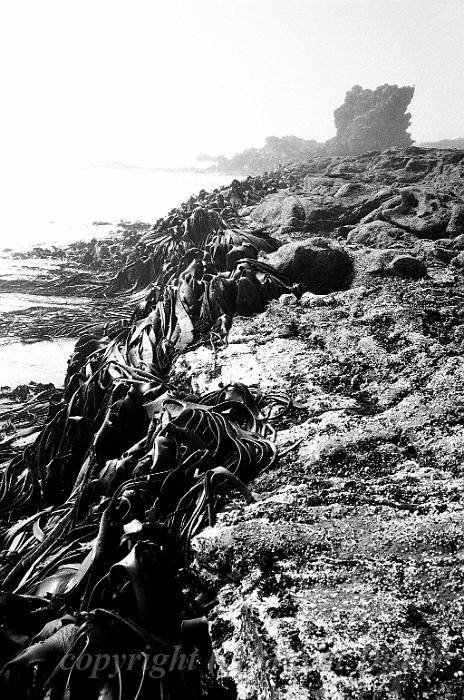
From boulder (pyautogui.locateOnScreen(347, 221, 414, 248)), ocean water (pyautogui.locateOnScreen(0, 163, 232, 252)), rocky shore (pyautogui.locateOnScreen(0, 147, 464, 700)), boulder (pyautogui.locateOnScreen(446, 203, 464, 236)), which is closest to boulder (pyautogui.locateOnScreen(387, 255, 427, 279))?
rocky shore (pyautogui.locateOnScreen(0, 147, 464, 700))

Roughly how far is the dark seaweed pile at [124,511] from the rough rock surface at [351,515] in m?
0.12

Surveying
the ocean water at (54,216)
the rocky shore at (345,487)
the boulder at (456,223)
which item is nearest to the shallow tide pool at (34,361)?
the ocean water at (54,216)

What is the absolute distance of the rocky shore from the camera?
40.3 inches

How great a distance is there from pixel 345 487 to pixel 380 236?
3.28 meters

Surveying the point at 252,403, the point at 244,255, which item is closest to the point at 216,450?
the point at 252,403

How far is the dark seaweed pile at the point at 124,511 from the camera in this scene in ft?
3.83

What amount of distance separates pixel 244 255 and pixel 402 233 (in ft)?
5.22

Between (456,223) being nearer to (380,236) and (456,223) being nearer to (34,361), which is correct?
(380,236)

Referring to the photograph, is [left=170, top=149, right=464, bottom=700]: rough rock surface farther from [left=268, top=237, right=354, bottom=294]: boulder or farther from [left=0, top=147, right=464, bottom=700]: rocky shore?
[left=268, top=237, right=354, bottom=294]: boulder

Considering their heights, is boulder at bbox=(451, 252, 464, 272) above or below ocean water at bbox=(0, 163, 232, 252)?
below

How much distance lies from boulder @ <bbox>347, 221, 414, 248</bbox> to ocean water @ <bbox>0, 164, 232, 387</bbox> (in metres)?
3.10

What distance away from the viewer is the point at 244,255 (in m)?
4.18

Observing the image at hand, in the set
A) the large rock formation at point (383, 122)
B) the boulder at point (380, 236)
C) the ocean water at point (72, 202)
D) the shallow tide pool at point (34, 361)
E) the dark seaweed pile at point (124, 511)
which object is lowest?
the shallow tide pool at point (34, 361)

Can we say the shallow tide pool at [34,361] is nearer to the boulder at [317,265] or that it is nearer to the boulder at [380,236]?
the boulder at [317,265]
